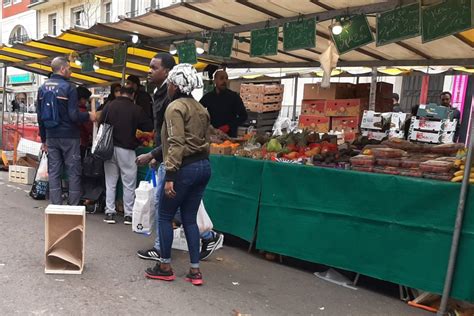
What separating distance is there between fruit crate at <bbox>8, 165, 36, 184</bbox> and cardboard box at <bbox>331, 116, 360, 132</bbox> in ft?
19.7

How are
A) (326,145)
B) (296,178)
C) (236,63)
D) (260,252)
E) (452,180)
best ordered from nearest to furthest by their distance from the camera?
(452,180), (296,178), (260,252), (326,145), (236,63)

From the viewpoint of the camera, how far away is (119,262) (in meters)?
4.41

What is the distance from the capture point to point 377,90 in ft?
25.2

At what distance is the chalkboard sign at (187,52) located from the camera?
662cm

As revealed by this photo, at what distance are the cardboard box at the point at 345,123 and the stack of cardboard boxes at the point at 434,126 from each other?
203 centimetres

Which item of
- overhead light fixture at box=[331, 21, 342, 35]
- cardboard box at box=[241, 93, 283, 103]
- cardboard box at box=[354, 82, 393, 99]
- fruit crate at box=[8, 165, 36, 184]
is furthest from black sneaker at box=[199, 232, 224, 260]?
cardboard box at box=[241, 93, 283, 103]

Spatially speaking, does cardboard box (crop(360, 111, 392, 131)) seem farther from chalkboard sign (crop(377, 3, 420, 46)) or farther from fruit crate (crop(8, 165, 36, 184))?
fruit crate (crop(8, 165, 36, 184))

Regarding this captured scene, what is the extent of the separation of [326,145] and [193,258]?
2251 mm

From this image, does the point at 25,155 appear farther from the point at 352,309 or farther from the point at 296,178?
the point at 352,309

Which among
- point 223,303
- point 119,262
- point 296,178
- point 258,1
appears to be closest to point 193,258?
point 223,303

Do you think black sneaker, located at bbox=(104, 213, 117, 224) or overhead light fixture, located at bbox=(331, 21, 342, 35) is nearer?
overhead light fixture, located at bbox=(331, 21, 342, 35)

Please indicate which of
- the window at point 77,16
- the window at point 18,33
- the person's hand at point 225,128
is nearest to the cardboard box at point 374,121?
the person's hand at point 225,128

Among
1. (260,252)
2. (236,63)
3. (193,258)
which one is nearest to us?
(193,258)

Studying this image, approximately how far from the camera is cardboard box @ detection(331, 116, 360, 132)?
7.44 m
